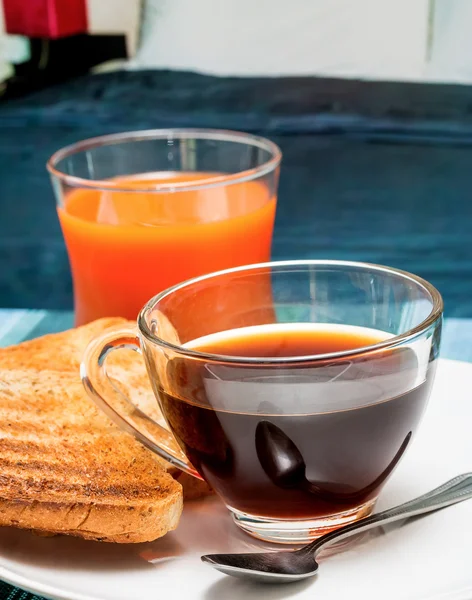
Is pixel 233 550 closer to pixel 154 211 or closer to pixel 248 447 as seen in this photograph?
pixel 248 447

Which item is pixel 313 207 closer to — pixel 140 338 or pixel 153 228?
pixel 153 228

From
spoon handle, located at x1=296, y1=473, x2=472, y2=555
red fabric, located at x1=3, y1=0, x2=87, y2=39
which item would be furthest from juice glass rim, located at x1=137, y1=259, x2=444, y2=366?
red fabric, located at x1=3, y1=0, x2=87, y2=39

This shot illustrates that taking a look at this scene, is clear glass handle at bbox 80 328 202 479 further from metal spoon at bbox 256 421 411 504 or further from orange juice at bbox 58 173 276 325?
orange juice at bbox 58 173 276 325

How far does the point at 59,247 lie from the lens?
233 centimetres

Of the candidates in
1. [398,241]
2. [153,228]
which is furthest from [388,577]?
[398,241]

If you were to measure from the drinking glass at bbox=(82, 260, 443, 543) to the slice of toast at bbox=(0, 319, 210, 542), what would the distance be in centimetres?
3

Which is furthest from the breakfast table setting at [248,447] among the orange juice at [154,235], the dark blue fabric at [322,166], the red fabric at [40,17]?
the red fabric at [40,17]

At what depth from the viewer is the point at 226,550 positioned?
1.83ft

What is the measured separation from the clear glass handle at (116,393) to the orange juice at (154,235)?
30 cm

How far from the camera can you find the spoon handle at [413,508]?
20.9 inches

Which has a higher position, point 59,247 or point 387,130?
point 387,130

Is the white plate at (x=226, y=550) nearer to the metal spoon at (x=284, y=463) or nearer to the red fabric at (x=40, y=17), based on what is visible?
the metal spoon at (x=284, y=463)

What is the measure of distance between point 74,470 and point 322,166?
5.86ft

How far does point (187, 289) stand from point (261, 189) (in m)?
0.33
